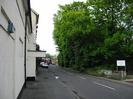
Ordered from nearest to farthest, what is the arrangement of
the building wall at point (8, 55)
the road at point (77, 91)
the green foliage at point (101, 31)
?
1. the building wall at point (8, 55)
2. the road at point (77, 91)
3. the green foliage at point (101, 31)

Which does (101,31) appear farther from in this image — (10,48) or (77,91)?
(10,48)

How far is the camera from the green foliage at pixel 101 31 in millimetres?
56719

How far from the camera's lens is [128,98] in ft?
60.1

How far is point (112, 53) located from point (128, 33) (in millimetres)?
3849

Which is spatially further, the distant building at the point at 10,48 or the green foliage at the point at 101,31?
the green foliage at the point at 101,31

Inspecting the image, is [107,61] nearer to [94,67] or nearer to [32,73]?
[94,67]

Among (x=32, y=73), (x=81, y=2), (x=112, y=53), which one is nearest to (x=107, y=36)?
(x=112, y=53)

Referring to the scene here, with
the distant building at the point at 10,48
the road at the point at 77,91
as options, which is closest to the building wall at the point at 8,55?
the distant building at the point at 10,48

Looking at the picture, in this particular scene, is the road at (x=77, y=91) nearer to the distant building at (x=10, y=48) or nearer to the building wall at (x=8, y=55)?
the distant building at (x=10, y=48)

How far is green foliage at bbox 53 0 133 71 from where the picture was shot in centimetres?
5672

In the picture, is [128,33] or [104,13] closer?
[128,33]

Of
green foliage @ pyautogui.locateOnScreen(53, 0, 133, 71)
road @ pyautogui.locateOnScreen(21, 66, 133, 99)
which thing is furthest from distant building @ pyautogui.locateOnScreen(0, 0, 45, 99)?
green foliage @ pyautogui.locateOnScreen(53, 0, 133, 71)

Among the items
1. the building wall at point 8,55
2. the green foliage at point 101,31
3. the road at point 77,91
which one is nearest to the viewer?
the building wall at point 8,55

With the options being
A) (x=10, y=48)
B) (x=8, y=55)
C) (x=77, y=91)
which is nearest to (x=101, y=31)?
(x=77, y=91)
